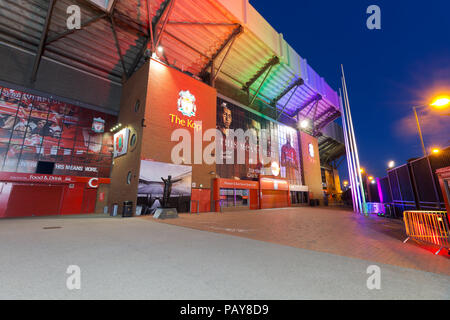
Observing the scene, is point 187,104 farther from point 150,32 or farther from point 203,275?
point 203,275

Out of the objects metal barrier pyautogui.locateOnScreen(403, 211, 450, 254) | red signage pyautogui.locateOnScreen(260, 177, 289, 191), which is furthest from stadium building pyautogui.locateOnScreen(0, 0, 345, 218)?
metal barrier pyautogui.locateOnScreen(403, 211, 450, 254)

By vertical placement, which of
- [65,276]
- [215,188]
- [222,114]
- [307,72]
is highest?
[307,72]

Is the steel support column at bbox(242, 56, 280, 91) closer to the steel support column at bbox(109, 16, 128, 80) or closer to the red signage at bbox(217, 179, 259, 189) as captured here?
the red signage at bbox(217, 179, 259, 189)

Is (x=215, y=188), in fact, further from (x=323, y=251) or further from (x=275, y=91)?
(x=275, y=91)

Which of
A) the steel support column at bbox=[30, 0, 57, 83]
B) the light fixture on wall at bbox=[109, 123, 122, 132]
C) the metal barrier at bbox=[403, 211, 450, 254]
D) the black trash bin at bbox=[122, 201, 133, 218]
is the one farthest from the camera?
the light fixture on wall at bbox=[109, 123, 122, 132]

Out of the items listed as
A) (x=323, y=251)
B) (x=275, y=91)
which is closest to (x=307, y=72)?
(x=275, y=91)

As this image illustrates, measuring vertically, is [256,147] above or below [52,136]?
above

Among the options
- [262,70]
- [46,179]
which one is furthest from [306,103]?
[46,179]

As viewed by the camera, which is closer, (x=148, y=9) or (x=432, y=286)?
(x=432, y=286)

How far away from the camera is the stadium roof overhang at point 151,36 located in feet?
47.2

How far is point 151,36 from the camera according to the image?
50.0 ft

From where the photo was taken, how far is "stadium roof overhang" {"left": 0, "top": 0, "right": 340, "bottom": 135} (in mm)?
14391

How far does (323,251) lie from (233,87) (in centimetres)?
2397

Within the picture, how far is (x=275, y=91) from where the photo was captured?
28453mm
